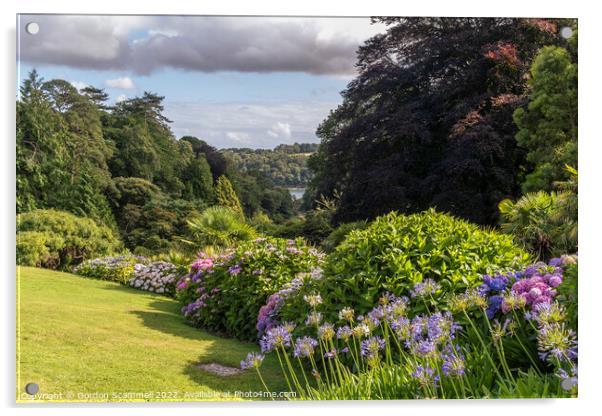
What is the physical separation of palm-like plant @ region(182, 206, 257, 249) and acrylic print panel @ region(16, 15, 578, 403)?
0.11ft

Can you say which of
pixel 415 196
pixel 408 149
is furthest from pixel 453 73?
pixel 415 196

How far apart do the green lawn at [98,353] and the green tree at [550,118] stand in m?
2.99

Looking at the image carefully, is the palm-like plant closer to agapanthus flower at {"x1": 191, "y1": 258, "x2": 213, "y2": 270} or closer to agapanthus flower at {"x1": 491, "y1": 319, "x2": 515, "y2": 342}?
agapanthus flower at {"x1": 191, "y1": 258, "x2": 213, "y2": 270}

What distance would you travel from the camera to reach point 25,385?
4.53 metres

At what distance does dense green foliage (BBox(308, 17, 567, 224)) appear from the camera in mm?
5473

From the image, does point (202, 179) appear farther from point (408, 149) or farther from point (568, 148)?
point (568, 148)

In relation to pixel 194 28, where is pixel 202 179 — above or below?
below

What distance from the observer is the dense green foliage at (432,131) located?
5473 millimetres

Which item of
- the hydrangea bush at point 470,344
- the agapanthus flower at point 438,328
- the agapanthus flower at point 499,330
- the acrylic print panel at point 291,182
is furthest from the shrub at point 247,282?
the agapanthus flower at point 438,328

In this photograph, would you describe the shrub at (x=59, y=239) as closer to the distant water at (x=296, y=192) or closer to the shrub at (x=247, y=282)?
the shrub at (x=247, y=282)

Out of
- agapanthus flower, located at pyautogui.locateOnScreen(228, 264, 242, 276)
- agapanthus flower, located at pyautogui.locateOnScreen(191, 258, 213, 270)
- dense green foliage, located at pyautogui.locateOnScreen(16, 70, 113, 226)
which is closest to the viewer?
dense green foliage, located at pyautogui.locateOnScreen(16, 70, 113, 226)

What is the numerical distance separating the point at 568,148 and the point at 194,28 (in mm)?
3343

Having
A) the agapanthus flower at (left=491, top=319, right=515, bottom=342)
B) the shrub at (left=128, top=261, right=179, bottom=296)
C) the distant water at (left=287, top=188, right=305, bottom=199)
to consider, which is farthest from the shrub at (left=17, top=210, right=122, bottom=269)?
the agapanthus flower at (left=491, top=319, right=515, bottom=342)

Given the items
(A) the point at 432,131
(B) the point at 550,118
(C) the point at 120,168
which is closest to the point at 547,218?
(B) the point at 550,118
